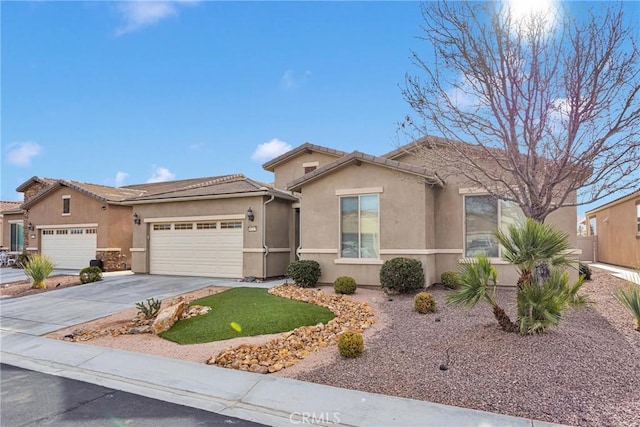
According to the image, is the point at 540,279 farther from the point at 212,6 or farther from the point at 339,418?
the point at 212,6

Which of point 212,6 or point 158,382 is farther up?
point 212,6

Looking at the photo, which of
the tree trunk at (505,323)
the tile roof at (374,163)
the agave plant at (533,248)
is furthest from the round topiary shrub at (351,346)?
the tile roof at (374,163)

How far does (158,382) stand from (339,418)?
285 cm

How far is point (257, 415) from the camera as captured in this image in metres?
4.71

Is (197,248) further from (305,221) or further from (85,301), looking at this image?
(305,221)

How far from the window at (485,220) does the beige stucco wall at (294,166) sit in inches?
312

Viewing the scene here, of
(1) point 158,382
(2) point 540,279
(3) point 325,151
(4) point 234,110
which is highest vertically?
(4) point 234,110

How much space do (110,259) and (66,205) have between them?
15.4 ft

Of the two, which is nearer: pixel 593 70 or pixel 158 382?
pixel 158 382

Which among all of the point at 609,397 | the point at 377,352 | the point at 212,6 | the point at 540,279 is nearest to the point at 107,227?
the point at 212,6

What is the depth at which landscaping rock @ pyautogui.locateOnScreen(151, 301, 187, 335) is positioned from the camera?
8305 millimetres

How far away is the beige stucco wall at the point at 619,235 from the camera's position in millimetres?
17484

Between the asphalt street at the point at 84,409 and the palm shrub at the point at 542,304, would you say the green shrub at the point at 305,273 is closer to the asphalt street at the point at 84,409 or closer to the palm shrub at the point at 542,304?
the palm shrub at the point at 542,304
